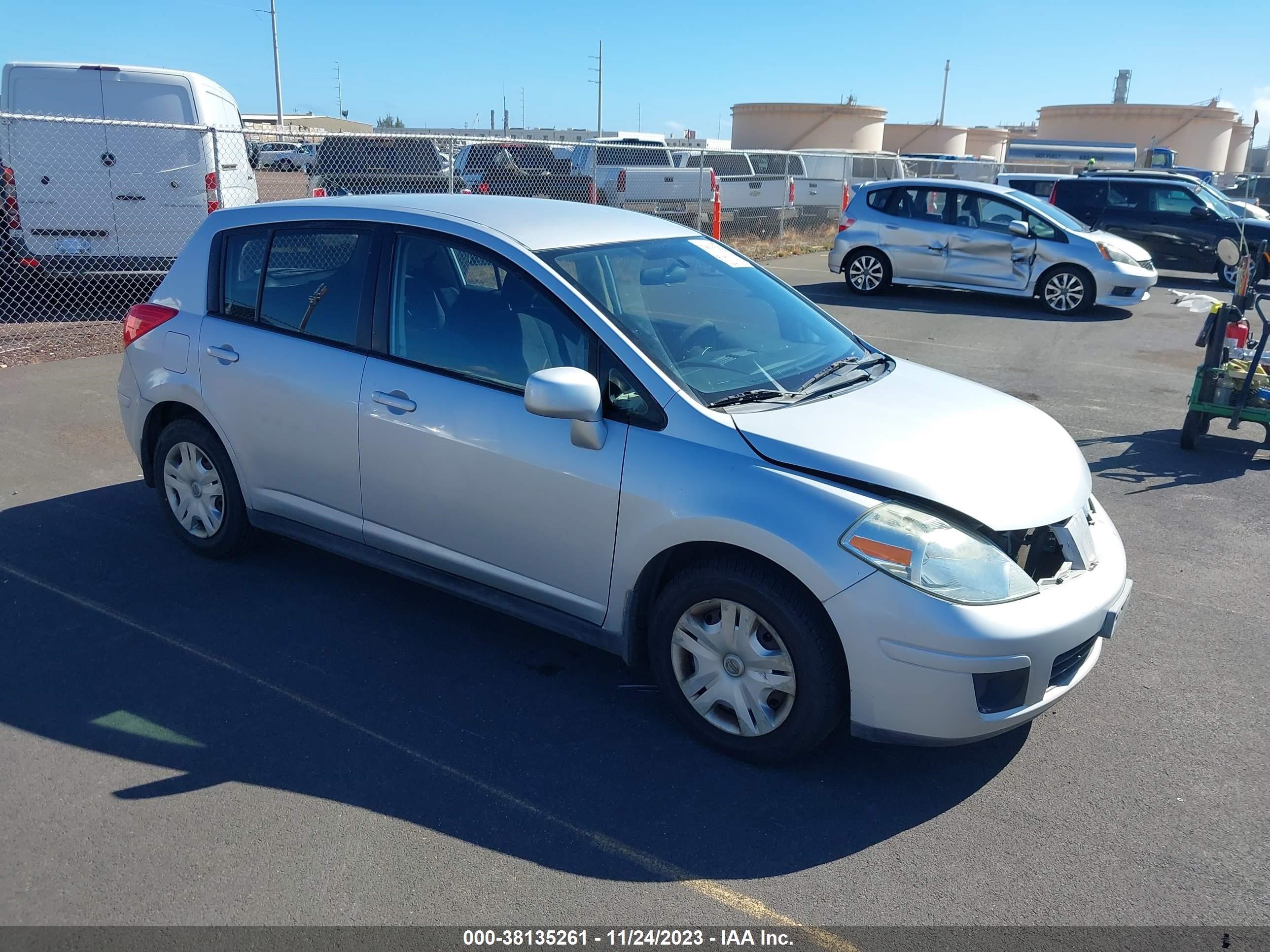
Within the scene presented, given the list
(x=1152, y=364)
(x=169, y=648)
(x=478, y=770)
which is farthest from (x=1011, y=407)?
(x=1152, y=364)

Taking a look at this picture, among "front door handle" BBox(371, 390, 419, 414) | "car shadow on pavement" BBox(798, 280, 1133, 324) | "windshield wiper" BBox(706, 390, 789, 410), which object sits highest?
"windshield wiper" BBox(706, 390, 789, 410)

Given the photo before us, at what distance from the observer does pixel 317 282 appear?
4512mm

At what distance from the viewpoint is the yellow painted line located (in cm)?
279

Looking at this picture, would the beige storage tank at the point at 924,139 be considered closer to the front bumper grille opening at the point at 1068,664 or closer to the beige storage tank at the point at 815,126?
the beige storage tank at the point at 815,126

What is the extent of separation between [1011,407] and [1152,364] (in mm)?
7454

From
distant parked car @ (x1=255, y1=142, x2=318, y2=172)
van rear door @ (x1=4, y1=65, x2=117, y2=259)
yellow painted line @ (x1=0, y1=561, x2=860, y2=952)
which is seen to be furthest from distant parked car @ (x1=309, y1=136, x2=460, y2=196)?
distant parked car @ (x1=255, y1=142, x2=318, y2=172)

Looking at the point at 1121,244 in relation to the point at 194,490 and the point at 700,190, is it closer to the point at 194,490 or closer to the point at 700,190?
the point at 700,190

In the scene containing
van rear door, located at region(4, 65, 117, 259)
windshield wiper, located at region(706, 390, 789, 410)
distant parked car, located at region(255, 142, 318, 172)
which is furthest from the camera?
distant parked car, located at region(255, 142, 318, 172)

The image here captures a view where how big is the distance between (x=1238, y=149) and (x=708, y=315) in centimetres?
7267

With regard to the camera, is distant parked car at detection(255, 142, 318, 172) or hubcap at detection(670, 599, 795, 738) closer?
hubcap at detection(670, 599, 795, 738)

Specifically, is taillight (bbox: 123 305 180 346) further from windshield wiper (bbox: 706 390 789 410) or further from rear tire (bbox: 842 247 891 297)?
rear tire (bbox: 842 247 891 297)

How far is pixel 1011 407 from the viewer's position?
4227mm

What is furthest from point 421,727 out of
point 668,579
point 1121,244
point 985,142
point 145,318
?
point 985,142

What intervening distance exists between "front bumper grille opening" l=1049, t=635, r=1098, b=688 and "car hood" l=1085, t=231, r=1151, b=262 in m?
11.2
